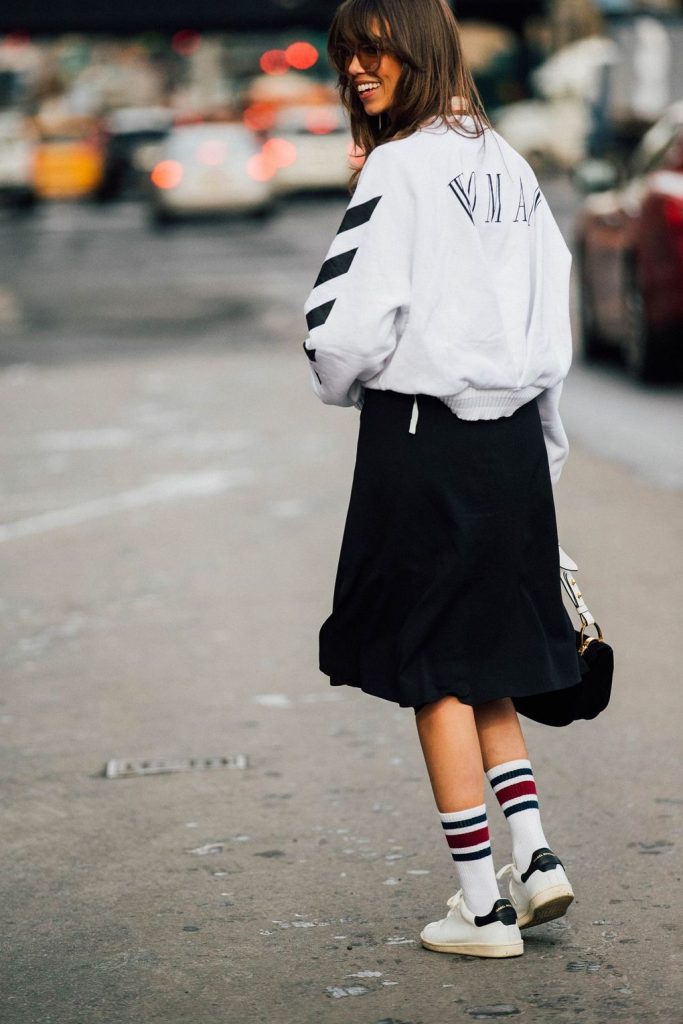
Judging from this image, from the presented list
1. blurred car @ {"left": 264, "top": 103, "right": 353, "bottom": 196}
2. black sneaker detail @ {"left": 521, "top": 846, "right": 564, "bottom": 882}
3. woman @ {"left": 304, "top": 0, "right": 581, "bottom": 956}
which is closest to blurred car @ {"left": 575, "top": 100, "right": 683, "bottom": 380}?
woman @ {"left": 304, "top": 0, "right": 581, "bottom": 956}

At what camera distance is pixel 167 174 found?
103 feet

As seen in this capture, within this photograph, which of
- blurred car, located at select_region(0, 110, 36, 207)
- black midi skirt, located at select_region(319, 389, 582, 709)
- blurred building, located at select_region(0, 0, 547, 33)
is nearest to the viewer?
black midi skirt, located at select_region(319, 389, 582, 709)

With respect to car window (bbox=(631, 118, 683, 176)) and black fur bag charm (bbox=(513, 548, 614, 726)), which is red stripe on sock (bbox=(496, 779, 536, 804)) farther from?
car window (bbox=(631, 118, 683, 176))

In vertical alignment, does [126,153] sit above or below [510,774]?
below

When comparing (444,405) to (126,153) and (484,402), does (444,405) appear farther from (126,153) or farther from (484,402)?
(126,153)

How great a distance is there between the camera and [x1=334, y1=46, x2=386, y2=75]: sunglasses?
A: 3676 millimetres

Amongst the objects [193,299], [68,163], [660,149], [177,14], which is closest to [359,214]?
[660,149]

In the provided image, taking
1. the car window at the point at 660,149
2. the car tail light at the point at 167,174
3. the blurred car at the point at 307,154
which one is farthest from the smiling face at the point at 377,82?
the blurred car at the point at 307,154

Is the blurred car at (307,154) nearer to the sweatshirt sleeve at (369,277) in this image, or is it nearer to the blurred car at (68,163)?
the blurred car at (68,163)

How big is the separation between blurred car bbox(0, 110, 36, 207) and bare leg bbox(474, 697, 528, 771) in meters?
34.1

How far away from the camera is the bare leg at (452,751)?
3.71 metres

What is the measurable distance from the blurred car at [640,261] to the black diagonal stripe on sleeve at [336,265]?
8166mm

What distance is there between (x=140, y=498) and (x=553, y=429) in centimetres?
557

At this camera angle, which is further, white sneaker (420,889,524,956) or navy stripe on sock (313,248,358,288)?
white sneaker (420,889,524,956)
